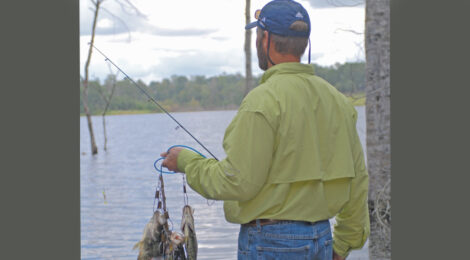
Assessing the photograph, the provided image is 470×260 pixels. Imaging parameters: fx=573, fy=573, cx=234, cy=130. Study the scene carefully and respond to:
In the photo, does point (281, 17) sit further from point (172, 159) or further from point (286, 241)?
point (286, 241)

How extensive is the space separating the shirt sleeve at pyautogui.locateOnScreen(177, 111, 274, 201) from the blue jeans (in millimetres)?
158

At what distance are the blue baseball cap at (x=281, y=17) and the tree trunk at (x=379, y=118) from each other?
2437 millimetres

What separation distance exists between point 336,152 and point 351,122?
16 centimetres

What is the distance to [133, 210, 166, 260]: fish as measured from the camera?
278 cm

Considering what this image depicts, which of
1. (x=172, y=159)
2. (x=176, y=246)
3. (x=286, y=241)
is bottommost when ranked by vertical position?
(x=176, y=246)

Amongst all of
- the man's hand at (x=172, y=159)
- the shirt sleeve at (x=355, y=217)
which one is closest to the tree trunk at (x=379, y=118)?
the shirt sleeve at (x=355, y=217)

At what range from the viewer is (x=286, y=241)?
84.9 inches

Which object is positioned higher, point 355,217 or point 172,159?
point 172,159

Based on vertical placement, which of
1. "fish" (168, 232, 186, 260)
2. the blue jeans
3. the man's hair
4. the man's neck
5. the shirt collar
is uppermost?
the man's hair

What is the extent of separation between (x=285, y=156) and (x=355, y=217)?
1.77 feet

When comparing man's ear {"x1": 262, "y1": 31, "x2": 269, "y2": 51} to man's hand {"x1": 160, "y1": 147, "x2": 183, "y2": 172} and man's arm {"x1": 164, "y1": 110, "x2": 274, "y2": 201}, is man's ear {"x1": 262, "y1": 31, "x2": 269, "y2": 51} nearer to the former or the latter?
man's arm {"x1": 164, "y1": 110, "x2": 274, "y2": 201}

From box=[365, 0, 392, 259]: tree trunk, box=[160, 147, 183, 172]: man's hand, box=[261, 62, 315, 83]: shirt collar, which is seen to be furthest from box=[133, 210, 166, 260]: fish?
box=[365, 0, 392, 259]: tree trunk

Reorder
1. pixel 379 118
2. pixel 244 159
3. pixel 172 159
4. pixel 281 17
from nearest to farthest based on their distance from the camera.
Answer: pixel 244 159 < pixel 281 17 < pixel 172 159 < pixel 379 118

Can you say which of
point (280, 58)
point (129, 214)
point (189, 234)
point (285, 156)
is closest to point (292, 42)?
point (280, 58)
